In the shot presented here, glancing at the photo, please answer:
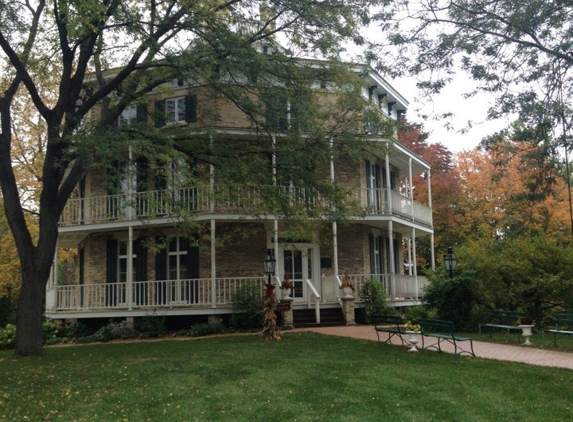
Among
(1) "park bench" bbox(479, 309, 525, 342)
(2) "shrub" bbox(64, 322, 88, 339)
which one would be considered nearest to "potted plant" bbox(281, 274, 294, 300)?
(1) "park bench" bbox(479, 309, 525, 342)

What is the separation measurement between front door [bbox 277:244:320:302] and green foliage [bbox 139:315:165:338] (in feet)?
14.3

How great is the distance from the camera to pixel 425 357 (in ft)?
38.5

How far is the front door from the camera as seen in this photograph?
20.7m

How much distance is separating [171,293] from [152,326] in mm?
1261

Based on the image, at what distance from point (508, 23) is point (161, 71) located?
8.44m

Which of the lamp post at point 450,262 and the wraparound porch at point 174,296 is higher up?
the lamp post at point 450,262

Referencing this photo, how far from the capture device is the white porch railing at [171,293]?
1911 centimetres

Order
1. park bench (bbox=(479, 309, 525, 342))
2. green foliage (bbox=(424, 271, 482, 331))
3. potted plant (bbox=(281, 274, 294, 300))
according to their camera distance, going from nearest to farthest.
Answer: park bench (bbox=(479, 309, 525, 342))
green foliage (bbox=(424, 271, 482, 331))
potted plant (bbox=(281, 274, 294, 300))

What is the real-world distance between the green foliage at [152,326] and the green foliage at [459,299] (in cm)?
861

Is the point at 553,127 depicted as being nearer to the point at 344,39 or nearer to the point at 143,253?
the point at 344,39

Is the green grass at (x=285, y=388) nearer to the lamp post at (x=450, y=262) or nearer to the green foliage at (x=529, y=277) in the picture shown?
the lamp post at (x=450, y=262)

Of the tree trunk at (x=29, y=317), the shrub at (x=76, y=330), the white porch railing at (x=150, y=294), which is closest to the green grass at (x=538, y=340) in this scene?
the white porch railing at (x=150, y=294)

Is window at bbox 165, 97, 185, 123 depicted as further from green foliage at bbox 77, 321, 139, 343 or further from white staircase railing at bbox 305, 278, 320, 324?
green foliage at bbox 77, 321, 139, 343

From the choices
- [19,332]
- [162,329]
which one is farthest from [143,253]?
[19,332]
